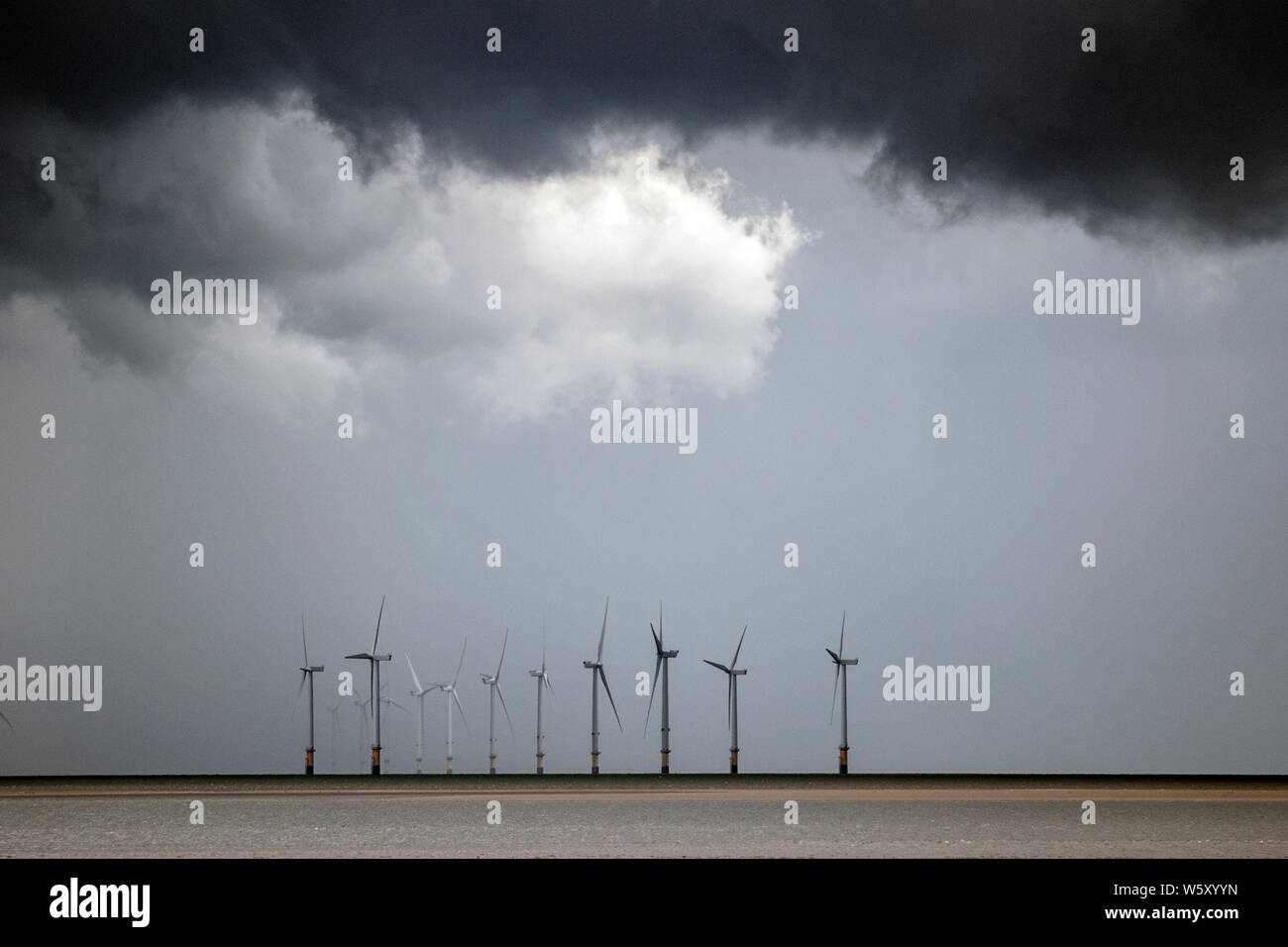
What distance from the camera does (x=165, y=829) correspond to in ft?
154

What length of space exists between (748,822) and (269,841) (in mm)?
18384
